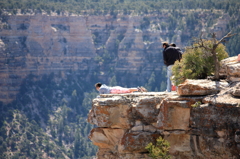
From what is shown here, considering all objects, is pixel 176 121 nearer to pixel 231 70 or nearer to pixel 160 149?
pixel 160 149

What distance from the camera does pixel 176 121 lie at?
703 inches

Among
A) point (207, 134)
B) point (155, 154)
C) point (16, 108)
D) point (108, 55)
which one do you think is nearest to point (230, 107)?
point (207, 134)

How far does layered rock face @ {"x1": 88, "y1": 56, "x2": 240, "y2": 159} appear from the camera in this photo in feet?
54.5

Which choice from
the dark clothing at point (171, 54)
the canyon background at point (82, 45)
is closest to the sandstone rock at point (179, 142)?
the dark clothing at point (171, 54)

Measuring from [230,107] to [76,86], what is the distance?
423ft

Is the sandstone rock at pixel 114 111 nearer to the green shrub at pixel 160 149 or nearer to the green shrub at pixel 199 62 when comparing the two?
the green shrub at pixel 160 149

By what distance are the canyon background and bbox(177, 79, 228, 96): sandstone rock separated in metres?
108

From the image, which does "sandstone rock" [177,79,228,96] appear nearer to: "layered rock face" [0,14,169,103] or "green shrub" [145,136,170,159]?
"green shrub" [145,136,170,159]

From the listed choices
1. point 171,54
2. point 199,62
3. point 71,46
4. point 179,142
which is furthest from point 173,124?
point 71,46

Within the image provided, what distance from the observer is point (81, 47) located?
15662cm

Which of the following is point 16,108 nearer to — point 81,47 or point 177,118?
point 81,47

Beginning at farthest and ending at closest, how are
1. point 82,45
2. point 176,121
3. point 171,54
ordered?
point 82,45
point 171,54
point 176,121

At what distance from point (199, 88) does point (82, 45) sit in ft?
461

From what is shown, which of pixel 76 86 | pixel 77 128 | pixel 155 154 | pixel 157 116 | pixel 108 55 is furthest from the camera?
pixel 108 55
